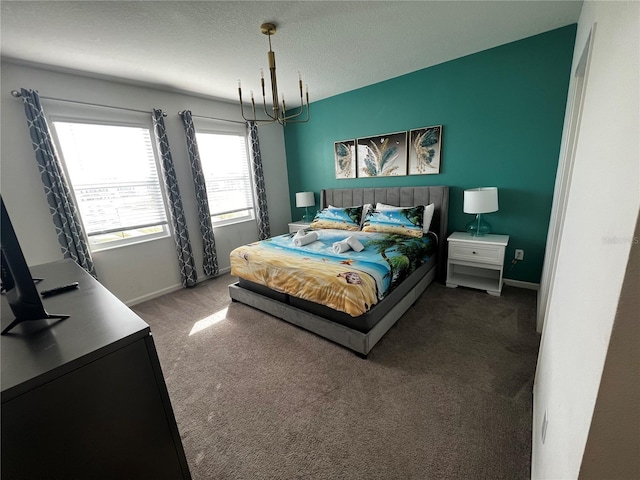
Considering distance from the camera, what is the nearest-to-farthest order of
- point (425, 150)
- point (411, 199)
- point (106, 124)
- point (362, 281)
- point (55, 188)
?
point (362, 281), point (55, 188), point (106, 124), point (425, 150), point (411, 199)

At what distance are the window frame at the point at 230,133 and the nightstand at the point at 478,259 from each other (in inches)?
124

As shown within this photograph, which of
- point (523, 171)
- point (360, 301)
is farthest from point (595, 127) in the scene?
point (523, 171)

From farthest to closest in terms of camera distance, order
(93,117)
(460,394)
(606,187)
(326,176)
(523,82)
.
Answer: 1. (326,176)
2. (93,117)
3. (523,82)
4. (460,394)
5. (606,187)

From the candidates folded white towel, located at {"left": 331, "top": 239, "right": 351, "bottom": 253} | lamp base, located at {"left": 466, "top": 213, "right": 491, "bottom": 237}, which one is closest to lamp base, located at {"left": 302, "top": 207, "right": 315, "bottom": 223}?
folded white towel, located at {"left": 331, "top": 239, "right": 351, "bottom": 253}

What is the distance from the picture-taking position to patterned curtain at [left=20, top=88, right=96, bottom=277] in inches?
92.8

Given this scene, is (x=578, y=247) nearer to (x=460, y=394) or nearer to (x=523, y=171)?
(x=460, y=394)

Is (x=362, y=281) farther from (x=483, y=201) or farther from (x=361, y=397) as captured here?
(x=483, y=201)

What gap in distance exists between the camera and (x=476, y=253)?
2.79m

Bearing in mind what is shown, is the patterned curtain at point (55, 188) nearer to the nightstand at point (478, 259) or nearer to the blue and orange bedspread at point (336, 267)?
the blue and orange bedspread at point (336, 267)

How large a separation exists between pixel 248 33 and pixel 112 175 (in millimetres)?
2209

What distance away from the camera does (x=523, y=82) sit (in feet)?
8.40

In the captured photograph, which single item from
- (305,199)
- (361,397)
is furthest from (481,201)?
(305,199)

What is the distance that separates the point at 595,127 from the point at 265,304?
255cm

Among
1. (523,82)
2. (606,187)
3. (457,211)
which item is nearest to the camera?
(606,187)
